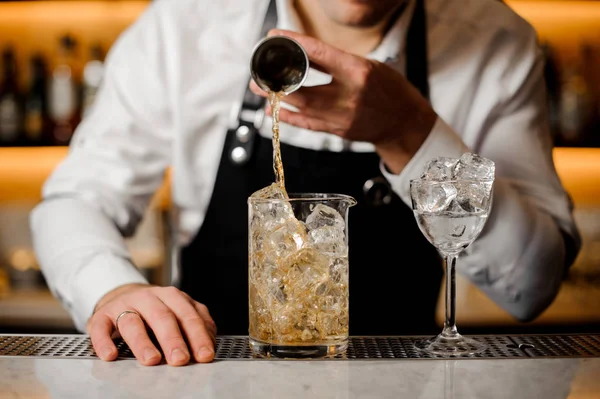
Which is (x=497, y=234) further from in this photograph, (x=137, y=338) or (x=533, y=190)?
(x=137, y=338)

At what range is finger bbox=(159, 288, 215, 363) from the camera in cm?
91

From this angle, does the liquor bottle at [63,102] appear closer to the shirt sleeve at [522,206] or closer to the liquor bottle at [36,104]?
the liquor bottle at [36,104]

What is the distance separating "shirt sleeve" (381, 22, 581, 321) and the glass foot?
0.56 m

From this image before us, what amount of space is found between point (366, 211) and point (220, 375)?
36.8 inches

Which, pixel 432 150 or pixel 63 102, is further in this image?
pixel 63 102

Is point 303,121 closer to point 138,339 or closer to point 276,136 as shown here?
point 276,136

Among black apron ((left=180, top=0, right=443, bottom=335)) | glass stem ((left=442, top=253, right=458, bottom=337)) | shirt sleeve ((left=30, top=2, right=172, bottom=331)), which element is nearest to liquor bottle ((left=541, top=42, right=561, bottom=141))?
black apron ((left=180, top=0, right=443, bottom=335))

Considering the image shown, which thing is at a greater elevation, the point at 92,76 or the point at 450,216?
the point at 92,76

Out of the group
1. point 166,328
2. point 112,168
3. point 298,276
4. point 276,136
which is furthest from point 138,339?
point 112,168

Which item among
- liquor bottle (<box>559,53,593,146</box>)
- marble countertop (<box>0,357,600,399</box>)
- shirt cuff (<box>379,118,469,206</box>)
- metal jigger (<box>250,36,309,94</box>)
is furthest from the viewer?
liquor bottle (<box>559,53,593,146</box>)

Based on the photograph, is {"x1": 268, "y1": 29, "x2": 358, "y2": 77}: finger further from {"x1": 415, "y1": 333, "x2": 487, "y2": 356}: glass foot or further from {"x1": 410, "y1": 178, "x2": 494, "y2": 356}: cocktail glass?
{"x1": 415, "y1": 333, "x2": 487, "y2": 356}: glass foot

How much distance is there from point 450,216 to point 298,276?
208mm

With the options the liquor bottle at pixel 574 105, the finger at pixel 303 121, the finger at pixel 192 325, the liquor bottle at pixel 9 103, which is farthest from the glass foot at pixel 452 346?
the liquor bottle at pixel 9 103

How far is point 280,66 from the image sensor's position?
1178 mm
